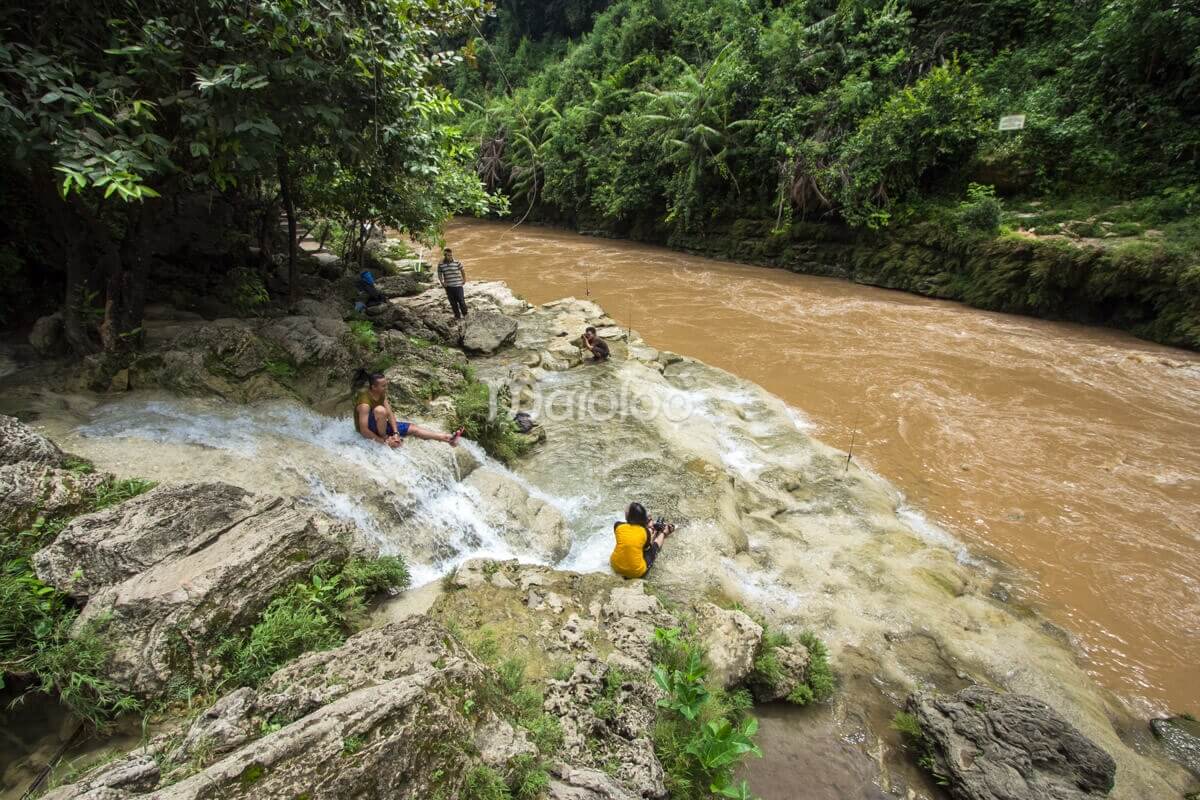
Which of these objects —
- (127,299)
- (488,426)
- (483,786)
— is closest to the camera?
(483,786)

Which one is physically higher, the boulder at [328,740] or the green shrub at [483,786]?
the boulder at [328,740]

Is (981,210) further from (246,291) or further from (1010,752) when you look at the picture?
(246,291)

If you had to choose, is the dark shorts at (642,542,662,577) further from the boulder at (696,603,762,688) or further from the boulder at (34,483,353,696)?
the boulder at (34,483,353,696)

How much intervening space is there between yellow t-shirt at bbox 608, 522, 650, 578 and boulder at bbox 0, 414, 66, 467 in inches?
174

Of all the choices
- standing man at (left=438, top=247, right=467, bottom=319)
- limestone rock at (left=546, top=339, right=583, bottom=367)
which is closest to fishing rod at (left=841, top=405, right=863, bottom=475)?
limestone rock at (left=546, top=339, right=583, bottom=367)

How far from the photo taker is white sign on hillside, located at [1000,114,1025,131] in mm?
14140

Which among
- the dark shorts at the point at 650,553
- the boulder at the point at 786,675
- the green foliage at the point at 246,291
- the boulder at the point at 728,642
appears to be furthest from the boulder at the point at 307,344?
the boulder at the point at 786,675

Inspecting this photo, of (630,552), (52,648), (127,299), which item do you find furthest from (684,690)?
(127,299)

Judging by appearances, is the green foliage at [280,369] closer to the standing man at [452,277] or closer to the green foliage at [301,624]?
the green foliage at [301,624]

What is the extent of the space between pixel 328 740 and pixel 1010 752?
13.9 ft

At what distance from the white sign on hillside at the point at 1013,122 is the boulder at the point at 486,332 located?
48.0ft

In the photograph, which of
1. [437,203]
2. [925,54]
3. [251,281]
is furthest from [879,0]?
[251,281]

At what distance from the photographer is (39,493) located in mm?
3414

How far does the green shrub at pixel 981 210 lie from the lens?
538 inches
